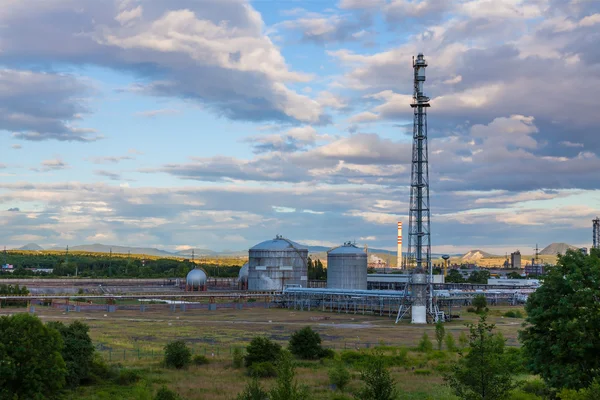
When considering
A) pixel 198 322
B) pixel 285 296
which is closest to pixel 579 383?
pixel 198 322

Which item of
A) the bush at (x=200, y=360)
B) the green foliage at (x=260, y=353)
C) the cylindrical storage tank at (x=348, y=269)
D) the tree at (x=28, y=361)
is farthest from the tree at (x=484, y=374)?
the cylindrical storage tank at (x=348, y=269)

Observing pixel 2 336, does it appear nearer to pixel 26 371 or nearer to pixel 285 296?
pixel 26 371

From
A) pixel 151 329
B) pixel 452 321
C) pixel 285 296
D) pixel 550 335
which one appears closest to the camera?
pixel 550 335

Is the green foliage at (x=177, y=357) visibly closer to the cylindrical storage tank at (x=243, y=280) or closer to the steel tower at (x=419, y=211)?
the steel tower at (x=419, y=211)

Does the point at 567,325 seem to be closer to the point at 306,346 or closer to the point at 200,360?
the point at 306,346

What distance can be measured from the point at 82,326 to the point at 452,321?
245 feet

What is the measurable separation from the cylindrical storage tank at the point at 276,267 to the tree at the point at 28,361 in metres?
129

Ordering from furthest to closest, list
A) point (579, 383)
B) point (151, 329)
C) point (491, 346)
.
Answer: point (151, 329), point (579, 383), point (491, 346)

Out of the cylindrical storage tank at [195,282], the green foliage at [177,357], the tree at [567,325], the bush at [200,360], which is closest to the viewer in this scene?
the tree at [567,325]

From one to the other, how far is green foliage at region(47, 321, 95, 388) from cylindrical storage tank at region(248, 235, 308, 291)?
386 feet

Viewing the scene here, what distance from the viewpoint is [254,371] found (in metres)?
50.1

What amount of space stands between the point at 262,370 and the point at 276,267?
115 metres

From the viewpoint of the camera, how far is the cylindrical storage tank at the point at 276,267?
16562 cm

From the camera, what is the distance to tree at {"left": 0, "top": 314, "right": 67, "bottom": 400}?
34.9 meters
